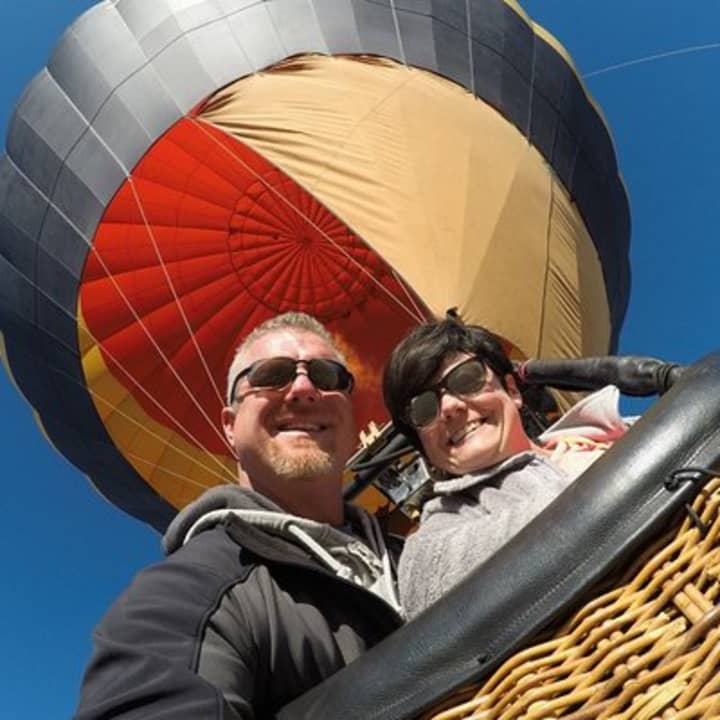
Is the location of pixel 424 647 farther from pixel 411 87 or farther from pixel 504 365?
pixel 411 87

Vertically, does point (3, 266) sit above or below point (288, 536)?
above

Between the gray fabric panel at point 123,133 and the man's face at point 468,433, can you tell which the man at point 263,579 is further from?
the gray fabric panel at point 123,133

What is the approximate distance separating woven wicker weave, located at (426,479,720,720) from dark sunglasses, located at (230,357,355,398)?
37.7 inches

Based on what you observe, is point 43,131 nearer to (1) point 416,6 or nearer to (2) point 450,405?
(1) point 416,6

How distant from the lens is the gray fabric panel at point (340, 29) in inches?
252

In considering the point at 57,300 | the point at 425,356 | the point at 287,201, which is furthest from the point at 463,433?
the point at 57,300

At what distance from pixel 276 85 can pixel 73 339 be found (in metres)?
2.32

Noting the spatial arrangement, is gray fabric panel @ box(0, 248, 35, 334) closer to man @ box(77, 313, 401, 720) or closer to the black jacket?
man @ box(77, 313, 401, 720)

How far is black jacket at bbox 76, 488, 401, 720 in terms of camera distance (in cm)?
87

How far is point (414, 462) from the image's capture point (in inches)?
195

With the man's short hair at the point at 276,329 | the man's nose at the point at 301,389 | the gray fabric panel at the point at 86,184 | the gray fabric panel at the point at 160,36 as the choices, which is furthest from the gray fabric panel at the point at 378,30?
the man's nose at the point at 301,389

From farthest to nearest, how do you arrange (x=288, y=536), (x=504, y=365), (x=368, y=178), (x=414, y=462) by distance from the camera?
(x=368, y=178), (x=414, y=462), (x=504, y=365), (x=288, y=536)

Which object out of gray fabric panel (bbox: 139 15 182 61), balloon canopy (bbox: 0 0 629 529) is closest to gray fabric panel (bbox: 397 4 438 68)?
balloon canopy (bbox: 0 0 629 529)

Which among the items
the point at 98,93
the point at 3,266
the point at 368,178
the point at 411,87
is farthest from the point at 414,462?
the point at 3,266
